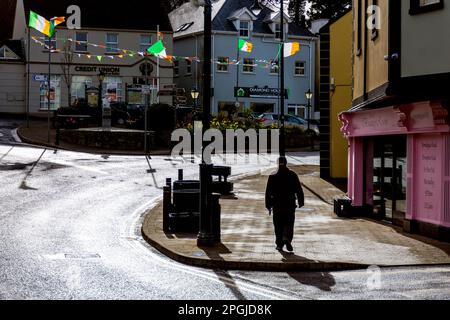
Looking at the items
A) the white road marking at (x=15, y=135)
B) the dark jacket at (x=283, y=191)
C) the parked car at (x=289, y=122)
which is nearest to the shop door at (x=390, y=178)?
the dark jacket at (x=283, y=191)

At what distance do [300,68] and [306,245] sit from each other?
49.6 metres

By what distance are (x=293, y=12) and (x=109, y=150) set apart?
150 feet

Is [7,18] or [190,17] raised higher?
[190,17]

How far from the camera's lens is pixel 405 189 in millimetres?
15820

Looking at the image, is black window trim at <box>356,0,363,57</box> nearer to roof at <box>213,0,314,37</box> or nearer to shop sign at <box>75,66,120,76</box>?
shop sign at <box>75,66,120,76</box>

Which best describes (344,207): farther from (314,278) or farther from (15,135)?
(15,135)

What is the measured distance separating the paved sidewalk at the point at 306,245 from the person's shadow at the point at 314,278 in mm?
100

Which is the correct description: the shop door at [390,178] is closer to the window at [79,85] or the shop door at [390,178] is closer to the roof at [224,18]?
the window at [79,85]

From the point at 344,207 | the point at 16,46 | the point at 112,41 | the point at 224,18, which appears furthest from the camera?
the point at 224,18

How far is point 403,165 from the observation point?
15969mm

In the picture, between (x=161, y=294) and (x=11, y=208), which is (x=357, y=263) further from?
(x=11, y=208)

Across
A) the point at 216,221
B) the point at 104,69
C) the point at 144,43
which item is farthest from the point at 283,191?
the point at 144,43

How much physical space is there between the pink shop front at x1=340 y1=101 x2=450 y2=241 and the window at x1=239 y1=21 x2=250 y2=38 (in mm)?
40843
